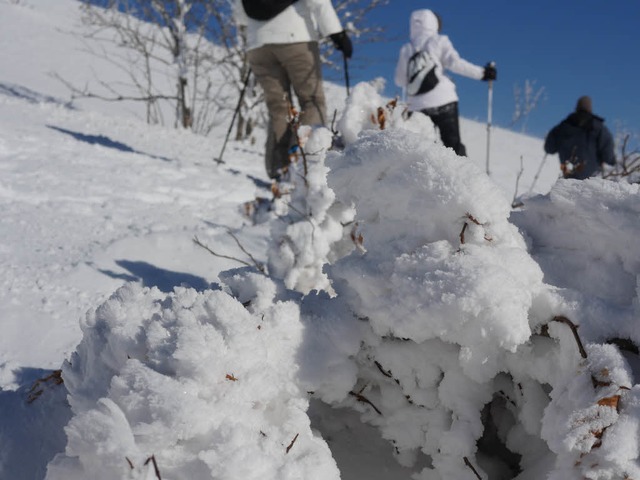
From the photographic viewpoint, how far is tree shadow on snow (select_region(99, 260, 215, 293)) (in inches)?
103

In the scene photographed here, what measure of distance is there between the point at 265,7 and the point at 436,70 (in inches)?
62.7

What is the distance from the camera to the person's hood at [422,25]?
4816 mm

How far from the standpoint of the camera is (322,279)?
2.27 meters

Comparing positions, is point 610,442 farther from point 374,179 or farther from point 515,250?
point 374,179

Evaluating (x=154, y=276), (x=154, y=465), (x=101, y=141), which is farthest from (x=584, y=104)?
(x=154, y=465)

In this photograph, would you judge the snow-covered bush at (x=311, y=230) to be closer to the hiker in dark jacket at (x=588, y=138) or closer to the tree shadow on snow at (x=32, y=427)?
the tree shadow on snow at (x=32, y=427)

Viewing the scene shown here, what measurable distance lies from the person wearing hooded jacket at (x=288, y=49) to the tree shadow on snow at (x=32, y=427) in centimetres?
308

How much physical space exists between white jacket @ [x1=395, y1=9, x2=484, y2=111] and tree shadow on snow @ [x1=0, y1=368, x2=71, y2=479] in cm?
405

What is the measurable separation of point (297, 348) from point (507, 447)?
44cm

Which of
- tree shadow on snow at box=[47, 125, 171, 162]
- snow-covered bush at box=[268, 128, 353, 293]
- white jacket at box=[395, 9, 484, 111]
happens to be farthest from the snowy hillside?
tree shadow on snow at box=[47, 125, 171, 162]

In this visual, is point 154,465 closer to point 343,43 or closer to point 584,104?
point 343,43

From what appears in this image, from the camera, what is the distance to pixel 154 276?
2.74 meters

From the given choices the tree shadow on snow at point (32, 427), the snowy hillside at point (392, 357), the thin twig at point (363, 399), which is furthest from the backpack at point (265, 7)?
the thin twig at point (363, 399)

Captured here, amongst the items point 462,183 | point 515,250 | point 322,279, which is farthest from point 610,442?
point 322,279
